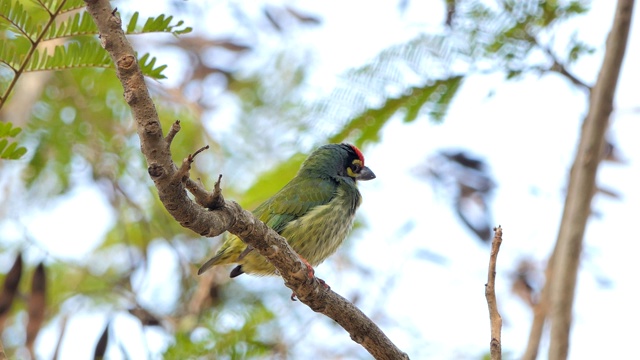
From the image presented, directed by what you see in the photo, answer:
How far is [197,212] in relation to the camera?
2.21m

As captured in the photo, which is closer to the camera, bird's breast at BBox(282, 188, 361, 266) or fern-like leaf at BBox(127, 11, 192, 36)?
fern-like leaf at BBox(127, 11, 192, 36)

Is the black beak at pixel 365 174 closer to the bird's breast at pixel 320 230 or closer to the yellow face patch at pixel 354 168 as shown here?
the yellow face patch at pixel 354 168

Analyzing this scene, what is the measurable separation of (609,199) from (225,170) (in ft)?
8.68

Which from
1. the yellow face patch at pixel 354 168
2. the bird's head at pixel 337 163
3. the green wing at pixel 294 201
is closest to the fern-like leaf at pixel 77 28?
the green wing at pixel 294 201

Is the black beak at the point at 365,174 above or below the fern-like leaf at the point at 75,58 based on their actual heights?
below

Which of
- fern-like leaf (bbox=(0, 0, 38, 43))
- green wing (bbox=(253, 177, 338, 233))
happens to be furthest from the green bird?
fern-like leaf (bbox=(0, 0, 38, 43))

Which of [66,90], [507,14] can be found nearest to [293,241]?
[507,14]

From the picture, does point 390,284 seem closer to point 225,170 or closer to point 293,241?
point 225,170

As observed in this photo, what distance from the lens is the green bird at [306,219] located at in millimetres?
3807

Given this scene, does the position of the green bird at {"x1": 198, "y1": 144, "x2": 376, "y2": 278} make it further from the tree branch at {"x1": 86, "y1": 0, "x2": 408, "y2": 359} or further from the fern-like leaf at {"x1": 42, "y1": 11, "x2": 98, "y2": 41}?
the fern-like leaf at {"x1": 42, "y1": 11, "x2": 98, "y2": 41}

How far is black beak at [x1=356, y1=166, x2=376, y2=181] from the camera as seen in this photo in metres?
4.79

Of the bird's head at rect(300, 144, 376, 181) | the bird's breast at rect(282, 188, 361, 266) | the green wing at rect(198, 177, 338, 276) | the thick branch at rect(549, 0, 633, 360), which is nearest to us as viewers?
the thick branch at rect(549, 0, 633, 360)

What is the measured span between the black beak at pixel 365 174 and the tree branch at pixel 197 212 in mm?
1827

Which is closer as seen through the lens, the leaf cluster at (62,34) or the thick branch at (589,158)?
the leaf cluster at (62,34)
